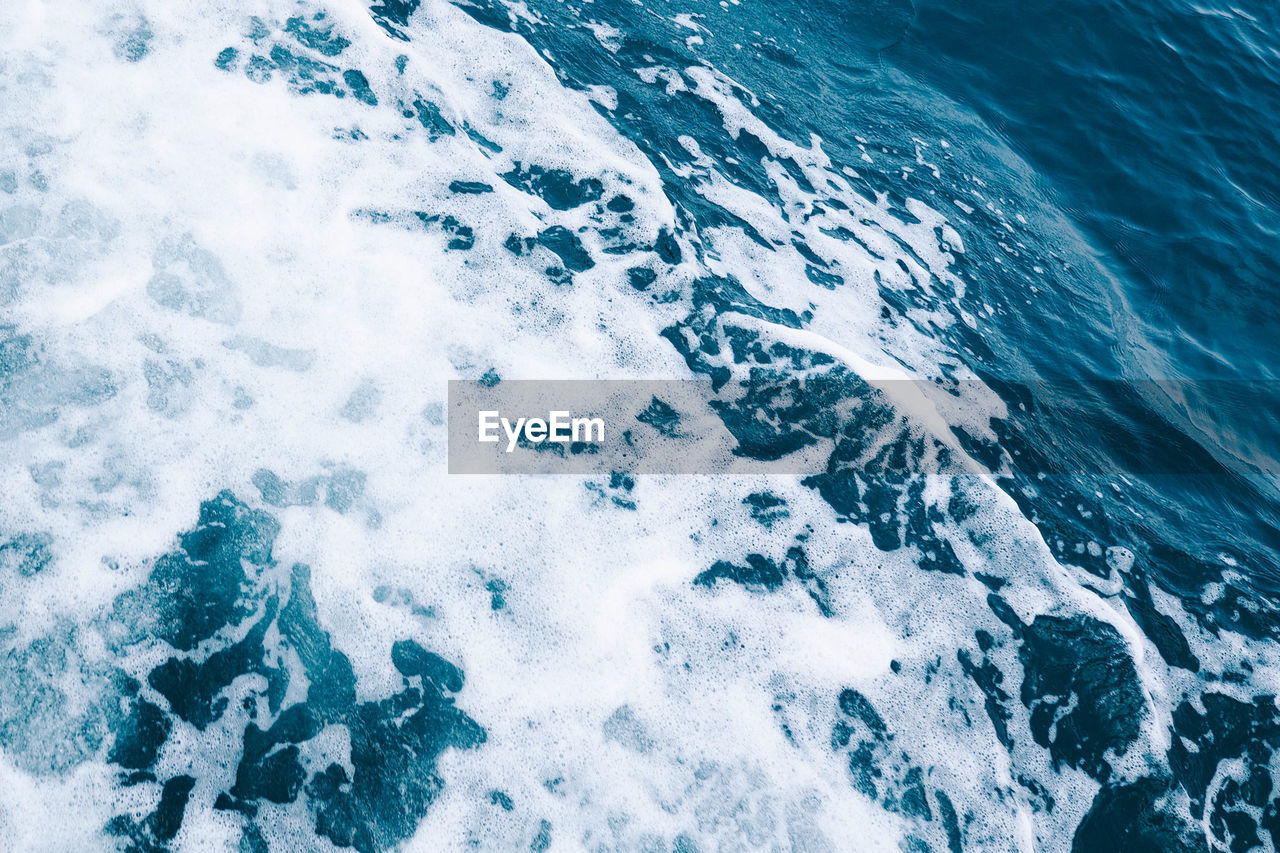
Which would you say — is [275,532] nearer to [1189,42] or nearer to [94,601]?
[94,601]

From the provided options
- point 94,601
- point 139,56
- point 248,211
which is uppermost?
point 139,56

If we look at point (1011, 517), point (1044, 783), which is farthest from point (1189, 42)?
point (1044, 783)

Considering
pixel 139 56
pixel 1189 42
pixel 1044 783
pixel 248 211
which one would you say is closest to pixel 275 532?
pixel 248 211

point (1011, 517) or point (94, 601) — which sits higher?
point (1011, 517)

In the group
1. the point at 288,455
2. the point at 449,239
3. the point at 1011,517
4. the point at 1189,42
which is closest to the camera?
the point at 288,455

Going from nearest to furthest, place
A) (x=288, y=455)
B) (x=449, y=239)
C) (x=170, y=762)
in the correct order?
(x=170, y=762), (x=288, y=455), (x=449, y=239)

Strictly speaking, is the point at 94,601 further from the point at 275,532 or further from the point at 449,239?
the point at 449,239

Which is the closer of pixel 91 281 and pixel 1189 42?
pixel 91 281
